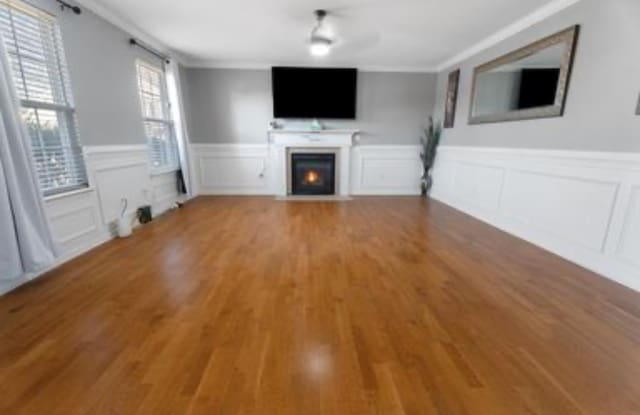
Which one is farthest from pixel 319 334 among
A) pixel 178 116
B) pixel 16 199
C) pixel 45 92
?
pixel 178 116

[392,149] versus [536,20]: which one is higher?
[536,20]

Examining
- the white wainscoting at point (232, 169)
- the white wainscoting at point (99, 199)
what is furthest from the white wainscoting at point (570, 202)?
the white wainscoting at point (99, 199)

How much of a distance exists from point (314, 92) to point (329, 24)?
2.05 meters

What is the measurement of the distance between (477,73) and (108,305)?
5.15 m

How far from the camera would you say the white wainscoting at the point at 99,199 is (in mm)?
2650

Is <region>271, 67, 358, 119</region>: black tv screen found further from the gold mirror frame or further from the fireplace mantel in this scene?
the gold mirror frame

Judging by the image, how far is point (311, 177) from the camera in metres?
5.94

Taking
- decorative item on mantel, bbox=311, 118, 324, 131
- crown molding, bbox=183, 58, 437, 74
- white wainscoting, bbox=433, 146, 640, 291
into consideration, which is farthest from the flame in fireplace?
white wainscoting, bbox=433, 146, 640, 291

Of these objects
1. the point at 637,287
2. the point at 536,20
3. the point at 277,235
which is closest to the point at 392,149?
the point at 536,20

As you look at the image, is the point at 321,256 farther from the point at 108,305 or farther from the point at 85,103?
the point at 85,103

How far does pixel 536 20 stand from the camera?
3209mm

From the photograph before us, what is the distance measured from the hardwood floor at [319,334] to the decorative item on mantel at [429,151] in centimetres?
299

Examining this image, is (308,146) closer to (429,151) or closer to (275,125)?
(275,125)

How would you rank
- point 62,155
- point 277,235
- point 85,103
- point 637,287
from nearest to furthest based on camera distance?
point 637,287
point 62,155
point 85,103
point 277,235
